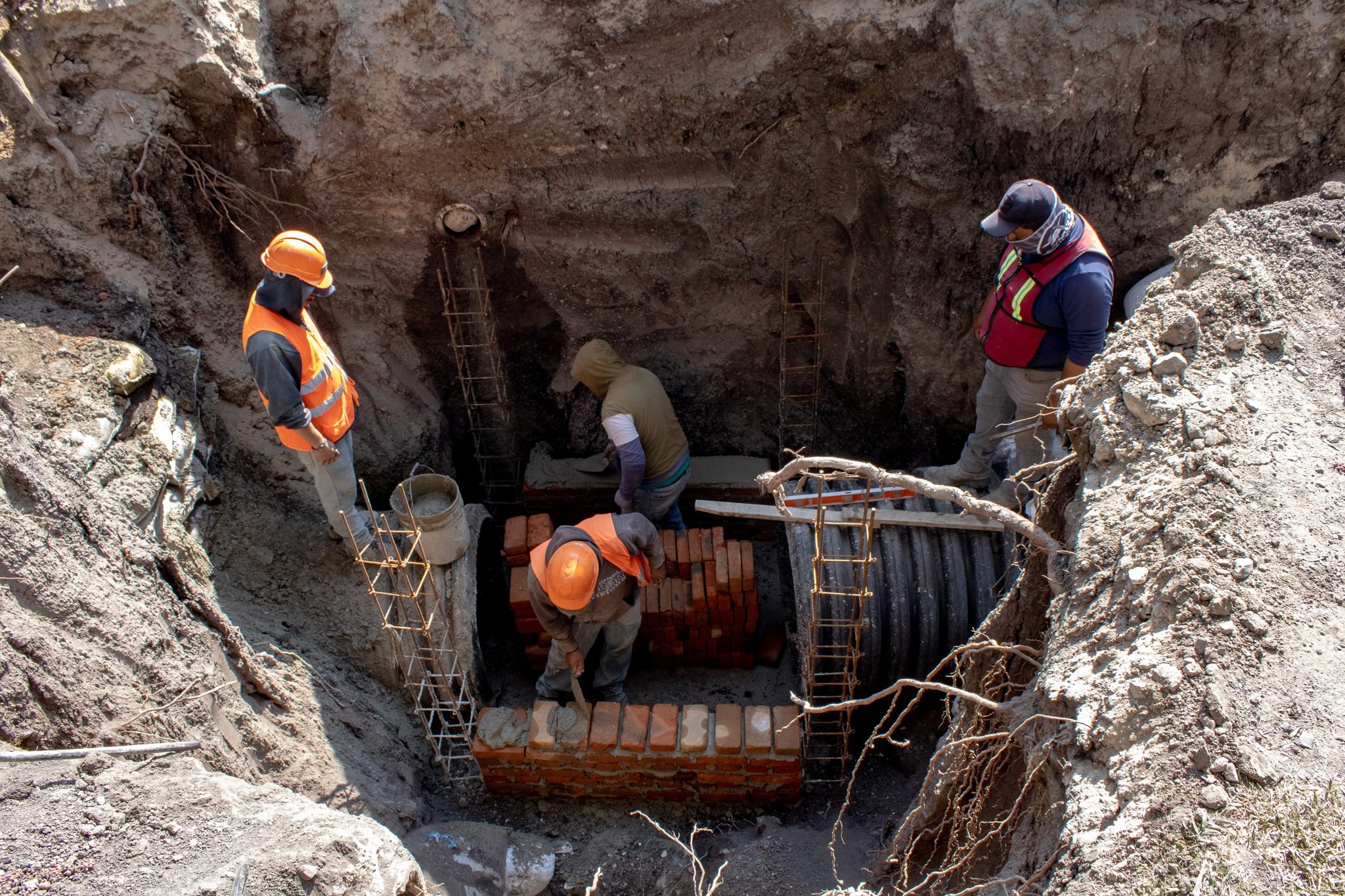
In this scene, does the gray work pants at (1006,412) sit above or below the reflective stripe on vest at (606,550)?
above

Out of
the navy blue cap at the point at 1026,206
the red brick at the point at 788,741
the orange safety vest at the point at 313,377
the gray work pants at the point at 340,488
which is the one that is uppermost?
the navy blue cap at the point at 1026,206

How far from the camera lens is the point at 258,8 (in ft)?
15.6

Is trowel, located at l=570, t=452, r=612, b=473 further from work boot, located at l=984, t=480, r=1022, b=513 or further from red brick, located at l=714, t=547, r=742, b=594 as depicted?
work boot, located at l=984, t=480, r=1022, b=513

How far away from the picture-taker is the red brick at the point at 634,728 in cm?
416

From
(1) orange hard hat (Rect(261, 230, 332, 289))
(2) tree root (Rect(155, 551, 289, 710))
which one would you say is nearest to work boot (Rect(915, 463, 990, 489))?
(1) orange hard hat (Rect(261, 230, 332, 289))

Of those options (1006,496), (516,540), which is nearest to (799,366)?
(1006,496)

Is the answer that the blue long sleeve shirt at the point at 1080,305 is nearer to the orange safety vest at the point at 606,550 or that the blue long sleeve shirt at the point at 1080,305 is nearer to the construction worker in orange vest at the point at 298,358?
the orange safety vest at the point at 606,550

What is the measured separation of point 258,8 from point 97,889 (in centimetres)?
444

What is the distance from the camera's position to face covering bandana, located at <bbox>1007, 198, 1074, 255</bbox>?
3801 millimetres

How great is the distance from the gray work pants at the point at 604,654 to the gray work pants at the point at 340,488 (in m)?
1.26

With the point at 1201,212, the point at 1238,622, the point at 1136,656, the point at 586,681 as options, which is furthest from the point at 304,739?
the point at 1201,212

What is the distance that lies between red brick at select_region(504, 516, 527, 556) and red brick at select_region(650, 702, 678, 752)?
127 centimetres

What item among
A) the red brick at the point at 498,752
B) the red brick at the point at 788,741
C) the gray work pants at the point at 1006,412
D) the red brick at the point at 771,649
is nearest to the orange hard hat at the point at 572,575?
the red brick at the point at 498,752

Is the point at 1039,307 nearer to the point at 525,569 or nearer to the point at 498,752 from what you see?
the point at 525,569
